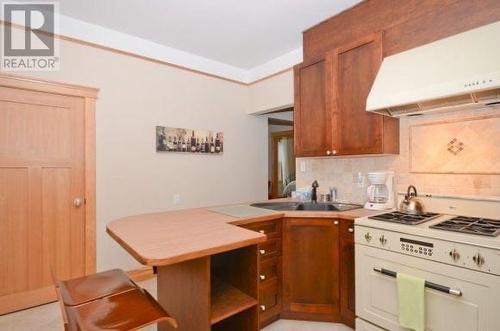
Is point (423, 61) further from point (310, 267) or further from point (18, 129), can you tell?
point (18, 129)

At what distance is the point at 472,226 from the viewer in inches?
64.0

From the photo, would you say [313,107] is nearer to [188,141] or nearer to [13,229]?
[188,141]

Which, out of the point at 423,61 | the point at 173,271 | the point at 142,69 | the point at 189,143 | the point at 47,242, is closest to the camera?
the point at 173,271

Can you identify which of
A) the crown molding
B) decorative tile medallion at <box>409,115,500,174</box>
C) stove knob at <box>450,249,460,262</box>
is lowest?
stove knob at <box>450,249,460,262</box>

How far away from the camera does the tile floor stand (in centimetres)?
213

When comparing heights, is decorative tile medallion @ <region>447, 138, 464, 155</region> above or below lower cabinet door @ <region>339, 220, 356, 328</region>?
above

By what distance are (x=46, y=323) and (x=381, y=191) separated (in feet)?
10.1

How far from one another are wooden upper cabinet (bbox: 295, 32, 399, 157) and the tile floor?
4.78 ft

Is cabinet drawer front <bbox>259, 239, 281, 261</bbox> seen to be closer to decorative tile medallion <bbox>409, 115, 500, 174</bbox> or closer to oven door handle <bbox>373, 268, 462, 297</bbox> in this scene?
oven door handle <bbox>373, 268, 462, 297</bbox>

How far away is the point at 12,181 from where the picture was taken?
2434 millimetres

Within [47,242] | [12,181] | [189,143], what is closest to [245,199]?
[189,143]

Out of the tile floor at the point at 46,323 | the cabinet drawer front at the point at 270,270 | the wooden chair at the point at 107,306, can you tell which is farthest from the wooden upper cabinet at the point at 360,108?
the wooden chair at the point at 107,306

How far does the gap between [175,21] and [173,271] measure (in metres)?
2.46

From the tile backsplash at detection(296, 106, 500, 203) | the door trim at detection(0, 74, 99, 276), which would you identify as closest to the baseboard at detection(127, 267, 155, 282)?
the door trim at detection(0, 74, 99, 276)
